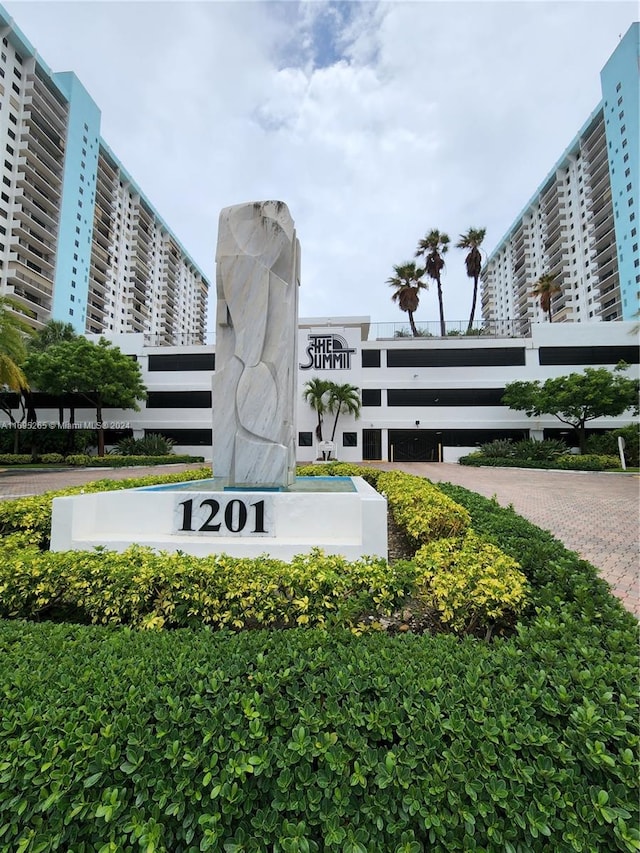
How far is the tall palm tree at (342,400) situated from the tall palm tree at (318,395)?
0.36 meters

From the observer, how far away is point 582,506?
10.2 metres

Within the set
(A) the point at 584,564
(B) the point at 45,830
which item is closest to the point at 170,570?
(B) the point at 45,830

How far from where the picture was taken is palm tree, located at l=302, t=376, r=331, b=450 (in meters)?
26.4

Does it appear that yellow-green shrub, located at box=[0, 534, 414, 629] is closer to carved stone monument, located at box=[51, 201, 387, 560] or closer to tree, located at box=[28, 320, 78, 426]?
carved stone monument, located at box=[51, 201, 387, 560]

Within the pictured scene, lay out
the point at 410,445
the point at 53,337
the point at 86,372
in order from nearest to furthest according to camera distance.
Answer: the point at 86,372, the point at 410,445, the point at 53,337

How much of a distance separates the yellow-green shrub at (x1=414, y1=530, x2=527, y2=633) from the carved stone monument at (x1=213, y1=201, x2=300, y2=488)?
2893 mm

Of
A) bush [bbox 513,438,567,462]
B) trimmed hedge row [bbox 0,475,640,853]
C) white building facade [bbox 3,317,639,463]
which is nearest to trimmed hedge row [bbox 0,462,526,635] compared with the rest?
trimmed hedge row [bbox 0,475,640,853]

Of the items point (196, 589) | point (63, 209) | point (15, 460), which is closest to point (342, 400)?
point (15, 460)

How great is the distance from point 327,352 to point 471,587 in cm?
2542

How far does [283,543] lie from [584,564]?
276cm

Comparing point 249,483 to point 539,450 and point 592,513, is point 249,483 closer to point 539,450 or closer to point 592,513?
point 592,513

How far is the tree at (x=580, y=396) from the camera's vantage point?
22.7 m

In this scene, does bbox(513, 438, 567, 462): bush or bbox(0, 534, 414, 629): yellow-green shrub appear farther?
bbox(513, 438, 567, 462): bush

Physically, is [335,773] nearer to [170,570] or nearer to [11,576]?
[170,570]
